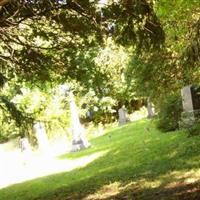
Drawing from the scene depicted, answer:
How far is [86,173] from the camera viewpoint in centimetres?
1672

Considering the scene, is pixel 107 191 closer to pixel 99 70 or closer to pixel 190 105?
pixel 99 70

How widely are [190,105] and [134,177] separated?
8.51m

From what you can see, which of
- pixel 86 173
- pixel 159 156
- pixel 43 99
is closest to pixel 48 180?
pixel 86 173

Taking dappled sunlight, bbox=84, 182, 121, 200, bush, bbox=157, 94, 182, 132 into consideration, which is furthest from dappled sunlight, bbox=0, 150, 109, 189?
dappled sunlight, bbox=84, 182, 121, 200

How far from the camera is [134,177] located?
1307cm

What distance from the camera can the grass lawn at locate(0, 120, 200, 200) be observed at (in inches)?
428

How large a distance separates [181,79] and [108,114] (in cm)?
2756

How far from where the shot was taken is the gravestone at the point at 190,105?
810 inches

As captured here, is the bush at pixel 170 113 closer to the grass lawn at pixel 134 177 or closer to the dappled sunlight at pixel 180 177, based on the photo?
the grass lawn at pixel 134 177

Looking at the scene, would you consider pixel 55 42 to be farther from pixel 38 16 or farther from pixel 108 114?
pixel 108 114

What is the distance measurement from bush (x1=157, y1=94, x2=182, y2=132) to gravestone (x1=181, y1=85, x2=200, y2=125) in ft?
3.47

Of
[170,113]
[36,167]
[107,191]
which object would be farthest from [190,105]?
[107,191]

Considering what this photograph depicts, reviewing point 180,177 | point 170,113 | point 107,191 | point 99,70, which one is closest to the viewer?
point 180,177

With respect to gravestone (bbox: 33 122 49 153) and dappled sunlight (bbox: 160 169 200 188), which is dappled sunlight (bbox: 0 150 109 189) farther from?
dappled sunlight (bbox: 160 169 200 188)
